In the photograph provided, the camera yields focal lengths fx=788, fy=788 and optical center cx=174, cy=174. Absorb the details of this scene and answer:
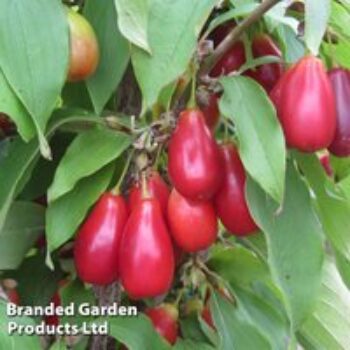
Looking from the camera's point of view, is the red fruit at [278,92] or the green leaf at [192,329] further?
the green leaf at [192,329]

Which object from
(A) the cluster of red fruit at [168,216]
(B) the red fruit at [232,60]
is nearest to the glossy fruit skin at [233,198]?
(A) the cluster of red fruit at [168,216]

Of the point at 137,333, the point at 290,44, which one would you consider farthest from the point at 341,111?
the point at 137,333

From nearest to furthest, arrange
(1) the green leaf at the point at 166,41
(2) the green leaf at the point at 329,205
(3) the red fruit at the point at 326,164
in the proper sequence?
(1) the green leaf at the point at 166,41 → (2) the green leaf at the point at 329,205 → (3) the red fruit at the point at 326,164

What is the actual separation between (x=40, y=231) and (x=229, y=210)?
20cm

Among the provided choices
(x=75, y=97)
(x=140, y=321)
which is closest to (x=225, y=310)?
(x=140, y=321)

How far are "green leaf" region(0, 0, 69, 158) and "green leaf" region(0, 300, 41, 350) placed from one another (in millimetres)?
157

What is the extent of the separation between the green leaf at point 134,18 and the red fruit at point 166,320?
11.8 inches

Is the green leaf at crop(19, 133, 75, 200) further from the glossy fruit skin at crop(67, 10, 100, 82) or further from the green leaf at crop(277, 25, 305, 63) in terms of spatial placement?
the green leaf at crop(277, 25, 305, 63)

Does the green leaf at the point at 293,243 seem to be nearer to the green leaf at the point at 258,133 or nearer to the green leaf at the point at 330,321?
the green leaf at the point at 258,133

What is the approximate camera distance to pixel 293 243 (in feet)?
2.09

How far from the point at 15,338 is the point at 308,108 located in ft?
0.99

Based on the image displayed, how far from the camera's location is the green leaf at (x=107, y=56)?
25.9 inches

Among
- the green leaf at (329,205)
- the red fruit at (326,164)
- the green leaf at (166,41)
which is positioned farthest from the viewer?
the red fruit at (326,164)

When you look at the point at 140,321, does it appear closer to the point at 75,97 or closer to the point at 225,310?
the point at 225,310
